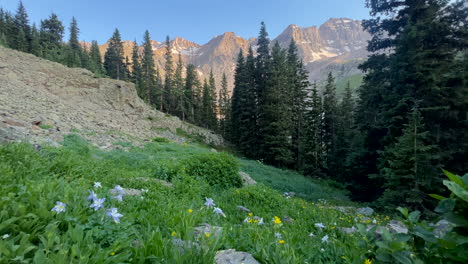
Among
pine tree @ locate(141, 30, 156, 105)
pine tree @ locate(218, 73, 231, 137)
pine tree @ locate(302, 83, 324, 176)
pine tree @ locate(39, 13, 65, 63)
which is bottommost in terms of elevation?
pine tree @ locate(302, 83, 324, 176)

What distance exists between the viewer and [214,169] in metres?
7.77

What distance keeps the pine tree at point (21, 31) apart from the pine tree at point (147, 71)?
2307 centimetres

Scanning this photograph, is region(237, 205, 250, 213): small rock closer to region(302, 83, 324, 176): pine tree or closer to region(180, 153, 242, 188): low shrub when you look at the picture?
region(180, 153, 242, 188): low shrub

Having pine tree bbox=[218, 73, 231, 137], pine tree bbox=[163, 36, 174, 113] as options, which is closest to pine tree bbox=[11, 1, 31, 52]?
pine tree bbox=[163, 36, 174, 113]

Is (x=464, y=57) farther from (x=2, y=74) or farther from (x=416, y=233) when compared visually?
(x=2, y=74)

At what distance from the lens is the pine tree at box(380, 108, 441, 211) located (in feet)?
26.6

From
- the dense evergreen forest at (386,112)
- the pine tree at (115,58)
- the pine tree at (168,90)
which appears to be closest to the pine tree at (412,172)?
the dense evergreen forest at (386,112)

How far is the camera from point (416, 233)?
1477 millimetres

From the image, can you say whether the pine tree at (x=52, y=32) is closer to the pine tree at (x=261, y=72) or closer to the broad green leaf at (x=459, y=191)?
the pine tree at (x=261, y=72)

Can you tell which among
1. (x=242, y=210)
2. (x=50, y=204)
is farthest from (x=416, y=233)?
(x=242, y=210)

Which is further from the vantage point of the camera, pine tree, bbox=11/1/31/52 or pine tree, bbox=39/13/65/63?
pine tree, bbox=39/13/65/63

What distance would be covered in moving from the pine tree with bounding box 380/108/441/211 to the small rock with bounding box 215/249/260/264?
26.4 feet

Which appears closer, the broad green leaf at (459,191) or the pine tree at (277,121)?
the broad green leaf at (459,191)

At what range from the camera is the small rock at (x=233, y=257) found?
7.13 feet
